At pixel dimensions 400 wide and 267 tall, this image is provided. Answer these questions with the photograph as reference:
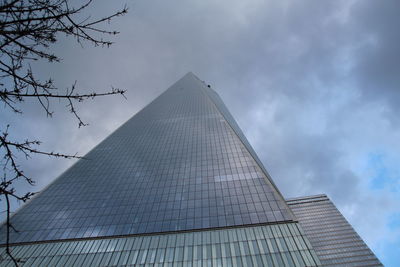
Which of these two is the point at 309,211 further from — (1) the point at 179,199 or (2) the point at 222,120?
(1) the point at 179,199

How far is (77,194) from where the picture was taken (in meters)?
48.4

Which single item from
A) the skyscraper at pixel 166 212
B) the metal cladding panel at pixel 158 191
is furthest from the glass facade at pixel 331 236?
the skyscraper at pixel 166 212

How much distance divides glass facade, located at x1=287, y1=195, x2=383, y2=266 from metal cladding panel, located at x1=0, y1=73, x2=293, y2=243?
65329 millimetres

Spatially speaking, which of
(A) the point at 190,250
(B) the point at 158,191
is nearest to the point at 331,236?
(B) the point at 158,191

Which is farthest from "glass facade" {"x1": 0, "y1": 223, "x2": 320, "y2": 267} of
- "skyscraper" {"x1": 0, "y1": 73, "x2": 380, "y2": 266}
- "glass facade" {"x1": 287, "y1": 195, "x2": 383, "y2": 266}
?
"glass facade" {"x1": 287, "y1": 195, "x2": 383, "y2": 266}

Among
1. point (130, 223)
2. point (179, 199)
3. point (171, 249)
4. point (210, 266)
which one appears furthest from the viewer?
point (179, 199)

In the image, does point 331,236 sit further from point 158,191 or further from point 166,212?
point 166,212

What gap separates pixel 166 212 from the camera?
3878cm

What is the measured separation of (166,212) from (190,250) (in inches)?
452

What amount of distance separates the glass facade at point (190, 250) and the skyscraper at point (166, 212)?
0.44 feet

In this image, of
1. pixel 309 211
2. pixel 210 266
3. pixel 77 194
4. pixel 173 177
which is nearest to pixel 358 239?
pixel 309 211

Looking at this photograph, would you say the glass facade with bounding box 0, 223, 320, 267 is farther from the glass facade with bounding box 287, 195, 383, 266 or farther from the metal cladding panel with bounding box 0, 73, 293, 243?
the glass facade with bounding box 287, 195, 383, 266

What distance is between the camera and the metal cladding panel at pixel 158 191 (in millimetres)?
35906

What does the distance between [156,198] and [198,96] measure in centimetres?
7819
